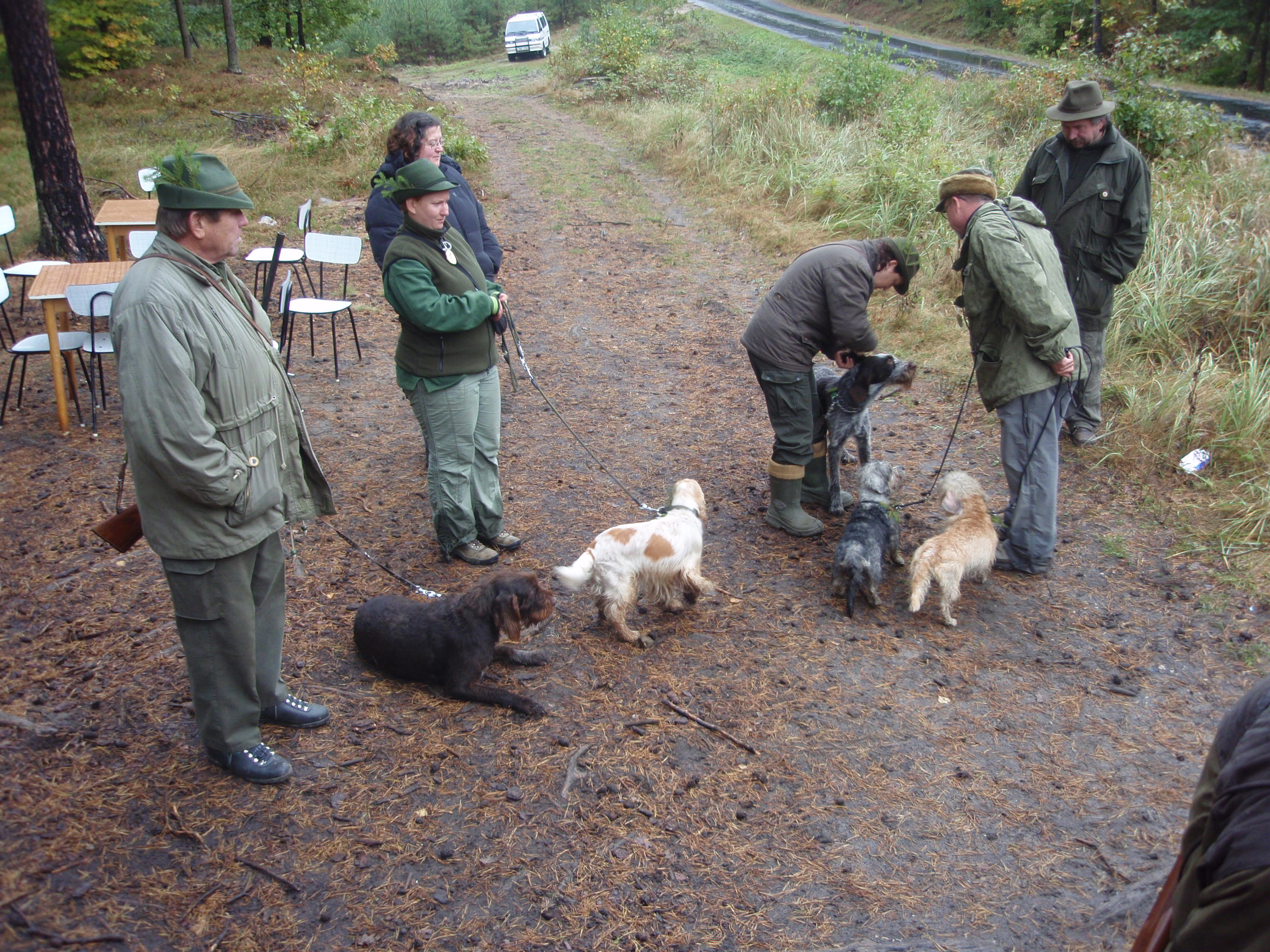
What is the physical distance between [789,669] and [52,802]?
325cm

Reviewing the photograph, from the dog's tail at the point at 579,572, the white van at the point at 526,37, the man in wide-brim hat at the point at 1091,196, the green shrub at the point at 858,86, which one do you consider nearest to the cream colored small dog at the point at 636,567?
the dog's tail at the point at 579,572

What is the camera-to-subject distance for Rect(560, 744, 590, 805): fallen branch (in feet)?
10.9

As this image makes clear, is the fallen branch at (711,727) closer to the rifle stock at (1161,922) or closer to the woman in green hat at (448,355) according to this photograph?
the woman in green hat at (448,355)

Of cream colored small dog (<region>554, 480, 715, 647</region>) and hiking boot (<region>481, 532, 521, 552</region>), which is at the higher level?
cream colored small dog (<region>554, 480, 715, 647</region>)

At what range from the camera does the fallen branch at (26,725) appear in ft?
11.3

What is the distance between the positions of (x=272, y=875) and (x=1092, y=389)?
6.36 m

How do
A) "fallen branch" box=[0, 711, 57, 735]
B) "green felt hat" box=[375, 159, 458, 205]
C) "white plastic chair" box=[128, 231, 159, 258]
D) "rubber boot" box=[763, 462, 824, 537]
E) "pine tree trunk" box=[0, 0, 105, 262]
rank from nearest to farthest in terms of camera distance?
"fallen branch" box=[0, 711, 57, 735] → "green felt hat" box=[375, 159, 458, 205] → "rubber boot" box=[763, 462, 824, 537] → "white plastic chair" box=[128, 231, 159, 258] → "pine tree trunk" box=[0, 0, 105, 262]

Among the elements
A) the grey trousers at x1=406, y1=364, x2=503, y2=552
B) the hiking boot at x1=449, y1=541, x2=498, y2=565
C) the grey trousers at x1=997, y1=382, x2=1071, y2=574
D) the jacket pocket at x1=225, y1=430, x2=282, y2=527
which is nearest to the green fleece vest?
the grey trousers at x1=406, y1=364, x2=503, y2=552

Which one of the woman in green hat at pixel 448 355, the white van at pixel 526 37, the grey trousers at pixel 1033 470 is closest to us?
the woman in green hat at pixel 448 355

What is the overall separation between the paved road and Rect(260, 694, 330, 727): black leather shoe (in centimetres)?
1369

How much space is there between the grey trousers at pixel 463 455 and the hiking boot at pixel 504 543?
28 millimetres

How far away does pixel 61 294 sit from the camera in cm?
636

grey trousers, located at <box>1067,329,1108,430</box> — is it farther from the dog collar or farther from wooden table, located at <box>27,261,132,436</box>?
wooden table, located at <box>27,261,132,436</box>

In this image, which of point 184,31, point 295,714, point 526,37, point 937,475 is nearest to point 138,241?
point 295,714
